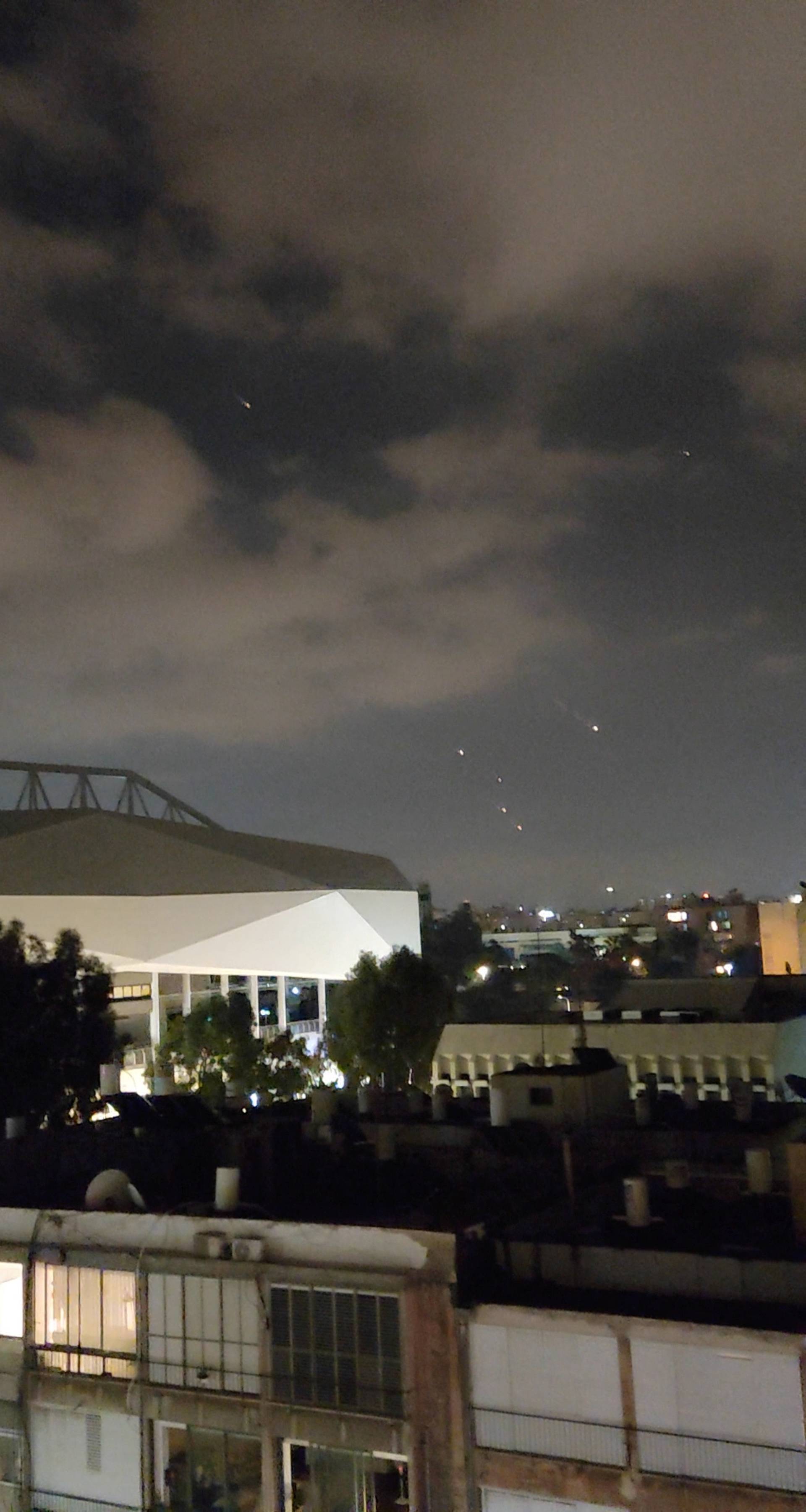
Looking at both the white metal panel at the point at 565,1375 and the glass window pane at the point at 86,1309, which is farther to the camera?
the glass window pane at the point at 86,1309

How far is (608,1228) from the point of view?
11.9 metres

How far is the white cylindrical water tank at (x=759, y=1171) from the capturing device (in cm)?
1300

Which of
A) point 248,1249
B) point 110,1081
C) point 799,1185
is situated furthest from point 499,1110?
point 110,1081

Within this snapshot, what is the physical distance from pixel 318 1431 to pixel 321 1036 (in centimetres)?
4914

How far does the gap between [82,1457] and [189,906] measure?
153 ft

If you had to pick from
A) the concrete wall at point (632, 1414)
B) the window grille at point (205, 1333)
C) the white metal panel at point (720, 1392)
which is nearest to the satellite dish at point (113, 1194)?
the window grille at point (205, 1333)

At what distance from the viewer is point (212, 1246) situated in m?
11.8

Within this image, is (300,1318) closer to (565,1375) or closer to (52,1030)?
(565,1375)

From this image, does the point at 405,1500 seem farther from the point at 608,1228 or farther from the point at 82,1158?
the point at 82,1158

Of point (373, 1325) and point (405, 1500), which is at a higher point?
point (373, 1325)

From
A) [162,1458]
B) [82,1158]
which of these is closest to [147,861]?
[82,1158]

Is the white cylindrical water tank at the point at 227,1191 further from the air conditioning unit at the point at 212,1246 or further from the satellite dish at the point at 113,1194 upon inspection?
the satellite dish at the point at 113,1194

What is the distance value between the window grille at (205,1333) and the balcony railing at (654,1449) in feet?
7.55

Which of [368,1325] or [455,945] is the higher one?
[455,945]
